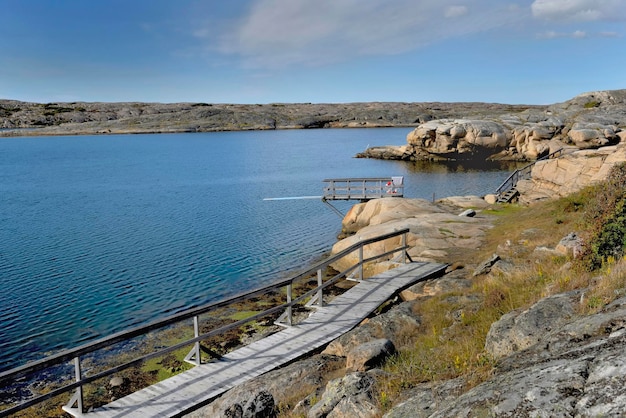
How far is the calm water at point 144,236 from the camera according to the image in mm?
20969

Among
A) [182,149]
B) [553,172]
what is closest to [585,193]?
[553,172]

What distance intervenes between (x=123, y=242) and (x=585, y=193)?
84.6ft

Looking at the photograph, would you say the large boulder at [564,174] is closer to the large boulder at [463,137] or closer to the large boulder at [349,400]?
the large boulder at [349,400]

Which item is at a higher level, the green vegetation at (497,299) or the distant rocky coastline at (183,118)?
the distant rocky coastline at (183,118)

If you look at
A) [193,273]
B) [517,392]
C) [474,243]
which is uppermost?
[517,392]

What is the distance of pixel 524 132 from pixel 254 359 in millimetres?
72168

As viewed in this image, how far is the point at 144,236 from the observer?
33.1 m

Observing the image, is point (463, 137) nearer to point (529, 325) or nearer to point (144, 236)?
point (144, 236)

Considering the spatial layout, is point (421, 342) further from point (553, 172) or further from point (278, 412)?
point (553, 172)

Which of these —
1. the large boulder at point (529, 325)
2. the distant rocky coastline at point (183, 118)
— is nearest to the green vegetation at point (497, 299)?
the large boulder at point (529, 325)

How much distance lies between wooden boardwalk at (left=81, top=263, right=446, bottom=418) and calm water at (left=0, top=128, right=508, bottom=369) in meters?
10.3

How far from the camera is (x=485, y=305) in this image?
1032 cm

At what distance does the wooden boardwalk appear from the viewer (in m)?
8.54

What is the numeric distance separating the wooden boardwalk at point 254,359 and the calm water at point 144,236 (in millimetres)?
10256
